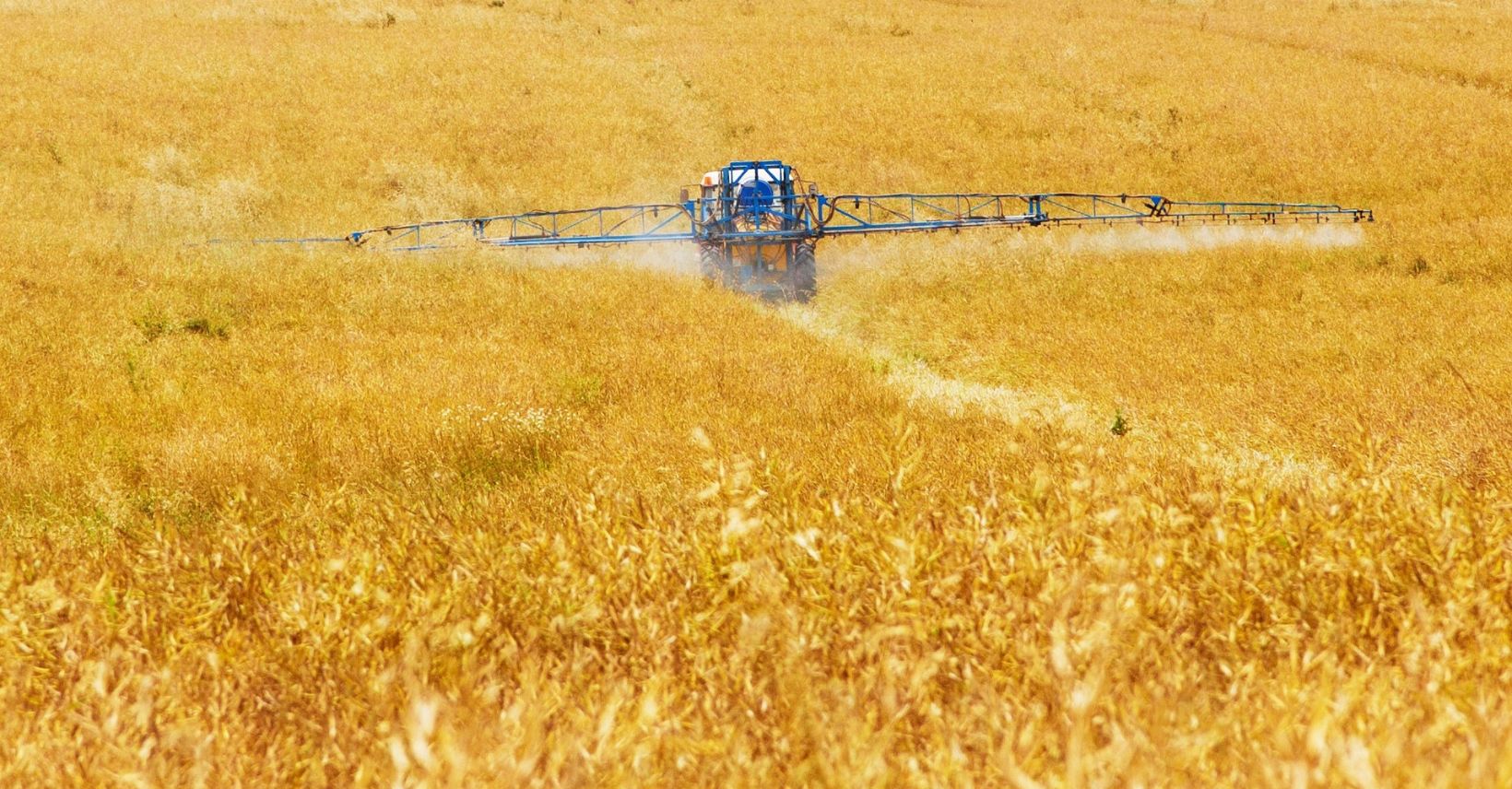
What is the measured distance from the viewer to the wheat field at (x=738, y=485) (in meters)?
1.80

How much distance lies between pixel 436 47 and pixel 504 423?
35.3 m

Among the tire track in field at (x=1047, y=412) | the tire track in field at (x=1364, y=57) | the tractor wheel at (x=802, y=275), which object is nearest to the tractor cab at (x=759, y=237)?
the tractor wheel at (x=802, y=275)

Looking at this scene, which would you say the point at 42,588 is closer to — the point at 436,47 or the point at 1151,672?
the point at 1151,672

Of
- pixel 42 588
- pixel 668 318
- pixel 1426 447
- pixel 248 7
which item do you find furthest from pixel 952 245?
pixel 248 7

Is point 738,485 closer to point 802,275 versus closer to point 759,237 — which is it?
point 759,237

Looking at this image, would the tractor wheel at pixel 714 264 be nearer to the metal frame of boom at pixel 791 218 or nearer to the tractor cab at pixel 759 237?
the tractor cab at pixel 759 237

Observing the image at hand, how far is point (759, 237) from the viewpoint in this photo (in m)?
17.8

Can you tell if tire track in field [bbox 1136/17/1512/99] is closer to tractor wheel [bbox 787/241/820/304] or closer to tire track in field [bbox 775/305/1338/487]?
tractor wheel [bbox 787/241/820/304]

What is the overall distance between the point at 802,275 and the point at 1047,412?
32.0 ft

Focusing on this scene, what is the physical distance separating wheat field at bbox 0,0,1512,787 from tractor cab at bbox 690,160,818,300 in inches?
37.5

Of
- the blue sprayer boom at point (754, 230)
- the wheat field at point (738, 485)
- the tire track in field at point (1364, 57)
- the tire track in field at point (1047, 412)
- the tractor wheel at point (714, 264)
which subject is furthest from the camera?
the tire track in field at point (1364, 57)

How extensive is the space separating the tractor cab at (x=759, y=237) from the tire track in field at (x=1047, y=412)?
3.64m

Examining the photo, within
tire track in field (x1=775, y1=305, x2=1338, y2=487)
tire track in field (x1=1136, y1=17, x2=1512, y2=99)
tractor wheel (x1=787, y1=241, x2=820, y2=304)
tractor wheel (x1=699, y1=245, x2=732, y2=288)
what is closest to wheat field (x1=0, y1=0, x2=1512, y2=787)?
tire track in field (x1=775, y1=305, x2=1338, y2=487)

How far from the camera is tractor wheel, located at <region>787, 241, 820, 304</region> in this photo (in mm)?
18203
